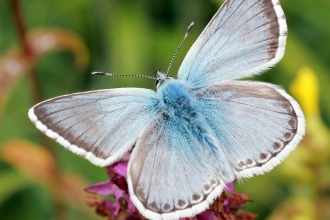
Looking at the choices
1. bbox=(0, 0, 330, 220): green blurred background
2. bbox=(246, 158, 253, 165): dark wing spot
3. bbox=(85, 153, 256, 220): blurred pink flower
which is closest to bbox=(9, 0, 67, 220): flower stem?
bbox=(0, 0, 330, 220): green blurred background

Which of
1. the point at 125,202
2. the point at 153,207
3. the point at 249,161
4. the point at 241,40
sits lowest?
the point at 125,202

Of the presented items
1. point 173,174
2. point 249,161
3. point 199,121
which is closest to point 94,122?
point 173,174

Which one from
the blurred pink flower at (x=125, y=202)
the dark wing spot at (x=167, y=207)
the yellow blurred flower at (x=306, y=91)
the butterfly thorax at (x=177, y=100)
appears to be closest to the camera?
the dark wing spot at (x=167, y=207)

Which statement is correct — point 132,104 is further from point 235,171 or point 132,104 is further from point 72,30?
point 72,30

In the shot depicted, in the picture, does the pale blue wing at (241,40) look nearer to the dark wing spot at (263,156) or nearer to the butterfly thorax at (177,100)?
the butterfly thorax at (177,100)

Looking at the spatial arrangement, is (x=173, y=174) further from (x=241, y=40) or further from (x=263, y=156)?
(x=241, y=40)

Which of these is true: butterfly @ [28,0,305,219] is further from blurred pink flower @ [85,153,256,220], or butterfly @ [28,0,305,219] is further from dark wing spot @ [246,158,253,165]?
blurred pink flower @ [85,153,256,220]

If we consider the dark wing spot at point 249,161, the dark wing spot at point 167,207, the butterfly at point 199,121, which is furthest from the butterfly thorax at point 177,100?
the dark wing spot at point 167,207
